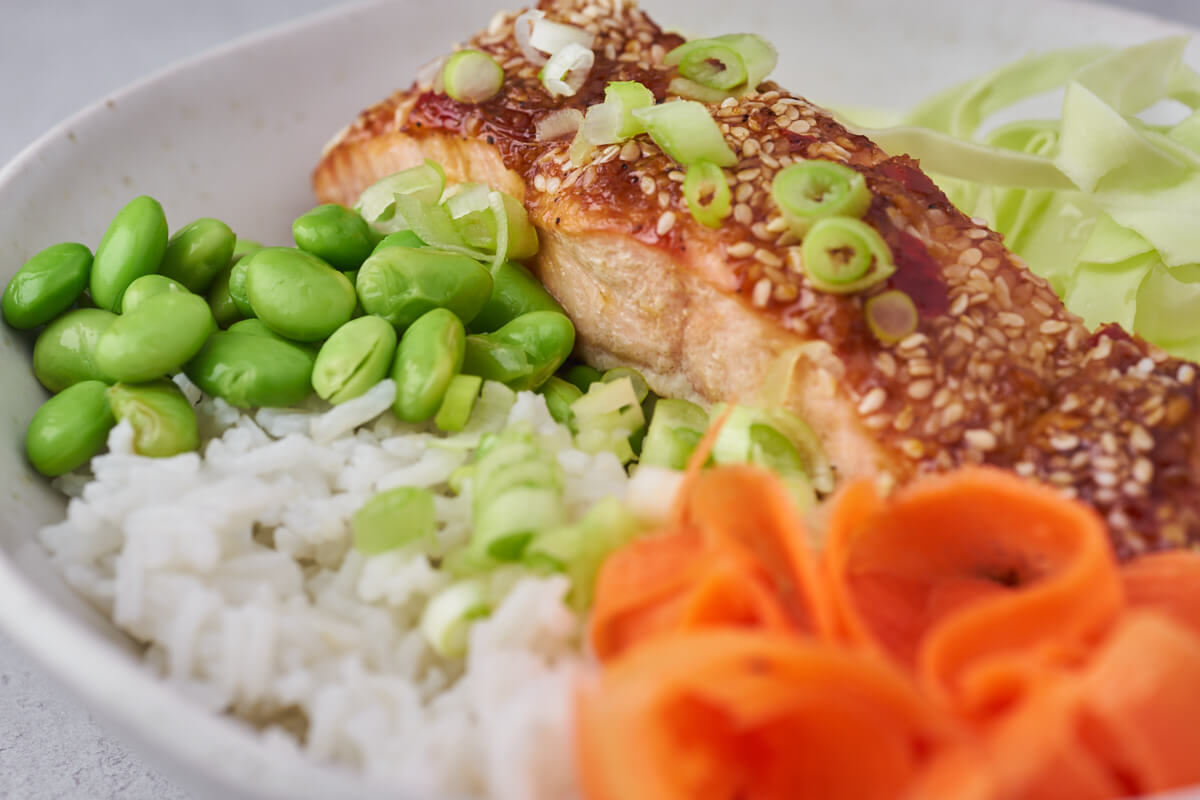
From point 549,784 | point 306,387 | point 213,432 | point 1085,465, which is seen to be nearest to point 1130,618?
point 1085,465

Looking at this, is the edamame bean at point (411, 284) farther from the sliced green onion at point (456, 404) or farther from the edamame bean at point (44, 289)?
the edamame bean at point (44, 289)

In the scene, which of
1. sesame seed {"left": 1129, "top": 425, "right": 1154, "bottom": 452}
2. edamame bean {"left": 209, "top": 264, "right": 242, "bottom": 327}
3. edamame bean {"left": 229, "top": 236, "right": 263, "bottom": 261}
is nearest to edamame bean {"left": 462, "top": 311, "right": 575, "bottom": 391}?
edamame bean {"left": 209, "top": 264, "right": 242, "bottom": 327}

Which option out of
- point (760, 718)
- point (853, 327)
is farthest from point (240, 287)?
point (760, 718)

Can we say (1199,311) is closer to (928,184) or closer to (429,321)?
(928,184)

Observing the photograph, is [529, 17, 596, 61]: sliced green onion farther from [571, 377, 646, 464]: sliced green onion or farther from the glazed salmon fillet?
[571, 377, 646, 464]: sliced green onion

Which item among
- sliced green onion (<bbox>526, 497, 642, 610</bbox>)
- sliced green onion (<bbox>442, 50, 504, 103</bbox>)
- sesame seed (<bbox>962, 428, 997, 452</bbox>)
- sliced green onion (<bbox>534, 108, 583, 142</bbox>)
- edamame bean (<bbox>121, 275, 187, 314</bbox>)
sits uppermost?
sliced green onion (<bbox>442, 50, 504, 103</bbox>)
